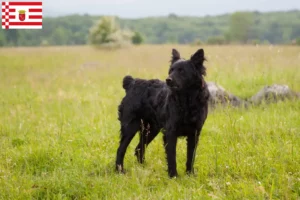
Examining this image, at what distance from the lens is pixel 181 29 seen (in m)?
96.2

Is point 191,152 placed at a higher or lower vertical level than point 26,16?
lower

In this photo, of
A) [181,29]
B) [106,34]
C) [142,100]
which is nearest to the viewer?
[142,100]

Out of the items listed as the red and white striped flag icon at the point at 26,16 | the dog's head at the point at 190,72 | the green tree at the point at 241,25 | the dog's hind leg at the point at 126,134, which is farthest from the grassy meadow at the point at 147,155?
the green tree at the point at 241,25

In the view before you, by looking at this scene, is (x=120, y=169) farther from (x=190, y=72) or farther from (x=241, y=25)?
(x=241, y=25)

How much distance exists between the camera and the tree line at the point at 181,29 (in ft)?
236

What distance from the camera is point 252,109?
7.35 m

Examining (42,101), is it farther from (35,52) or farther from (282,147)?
(35,52)

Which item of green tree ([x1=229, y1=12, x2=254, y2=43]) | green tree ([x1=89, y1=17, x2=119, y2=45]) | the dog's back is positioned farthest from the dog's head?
green tree ([x1=229, y1=12, x2=254, y2=43])

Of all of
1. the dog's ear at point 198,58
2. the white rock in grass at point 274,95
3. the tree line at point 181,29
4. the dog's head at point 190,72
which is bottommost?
the white rock in grass at point 274,95

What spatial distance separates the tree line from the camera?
2837 inches

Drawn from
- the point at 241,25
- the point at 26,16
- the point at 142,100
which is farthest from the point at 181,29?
the point at 142,100

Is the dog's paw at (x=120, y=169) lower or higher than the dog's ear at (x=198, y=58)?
lower

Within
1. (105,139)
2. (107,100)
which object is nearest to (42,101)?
(107,100)

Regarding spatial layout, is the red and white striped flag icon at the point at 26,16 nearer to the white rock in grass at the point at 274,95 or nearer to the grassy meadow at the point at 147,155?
the grassy meadow at the point at 147,155
